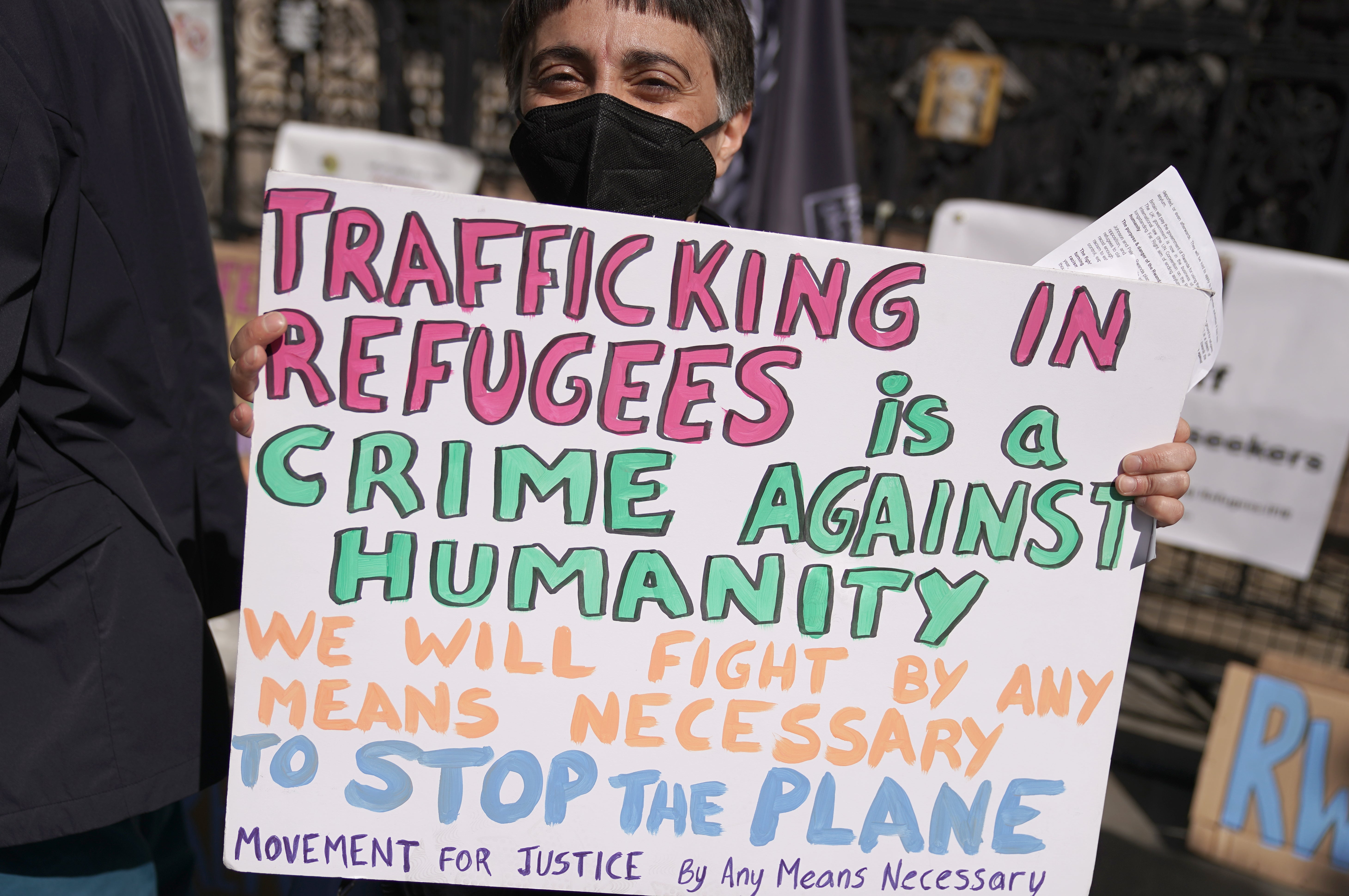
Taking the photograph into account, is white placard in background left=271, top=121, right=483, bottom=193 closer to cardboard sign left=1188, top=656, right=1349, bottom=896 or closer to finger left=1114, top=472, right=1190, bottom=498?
finger left=1114, top=472, right=1190, bottom=498

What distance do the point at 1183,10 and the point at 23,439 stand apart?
4.49 metres

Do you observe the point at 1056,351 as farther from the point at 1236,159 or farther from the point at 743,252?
the point at 1236,159

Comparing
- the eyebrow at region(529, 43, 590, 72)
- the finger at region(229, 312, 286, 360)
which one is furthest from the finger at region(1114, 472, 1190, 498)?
the finger at region(229, 312, 286, 360)

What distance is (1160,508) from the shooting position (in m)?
1.32

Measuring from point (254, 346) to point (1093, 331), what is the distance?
1.14 m

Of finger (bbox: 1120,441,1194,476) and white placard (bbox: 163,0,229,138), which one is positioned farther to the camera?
white placard (bbox: 163,0,229,138)

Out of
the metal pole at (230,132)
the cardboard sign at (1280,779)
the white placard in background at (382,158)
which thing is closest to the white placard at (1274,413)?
the cardboard sign at (1280,779)

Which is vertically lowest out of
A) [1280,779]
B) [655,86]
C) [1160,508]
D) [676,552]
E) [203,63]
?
[1280,779]

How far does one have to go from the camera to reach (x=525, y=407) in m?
1.24

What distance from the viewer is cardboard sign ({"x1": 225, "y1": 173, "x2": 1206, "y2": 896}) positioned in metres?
1.22

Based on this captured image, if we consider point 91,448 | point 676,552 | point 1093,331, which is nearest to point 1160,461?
point 1093,331

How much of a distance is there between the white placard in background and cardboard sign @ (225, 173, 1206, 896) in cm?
362

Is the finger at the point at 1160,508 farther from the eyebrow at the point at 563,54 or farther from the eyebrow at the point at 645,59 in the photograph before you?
the eyebrow at the point at 563,54

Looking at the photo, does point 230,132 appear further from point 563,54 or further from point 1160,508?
point 1160,508
